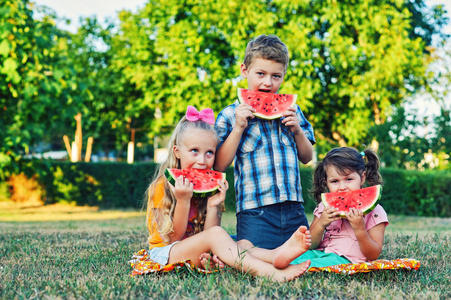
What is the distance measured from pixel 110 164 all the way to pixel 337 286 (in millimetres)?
12317

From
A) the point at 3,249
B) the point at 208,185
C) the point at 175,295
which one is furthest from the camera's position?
the point at 3,249

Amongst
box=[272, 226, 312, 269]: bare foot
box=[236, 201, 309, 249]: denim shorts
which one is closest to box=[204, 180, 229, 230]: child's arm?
box=[236, 201, 309, 249]: denim shorts

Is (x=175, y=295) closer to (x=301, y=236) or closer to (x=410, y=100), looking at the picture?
(x=301, y=236)

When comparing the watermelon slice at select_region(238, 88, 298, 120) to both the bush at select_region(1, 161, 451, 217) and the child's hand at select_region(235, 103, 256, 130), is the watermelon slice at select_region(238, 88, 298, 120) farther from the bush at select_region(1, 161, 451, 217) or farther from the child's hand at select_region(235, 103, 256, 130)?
the bush at select_region(1, 161, 451, 217)

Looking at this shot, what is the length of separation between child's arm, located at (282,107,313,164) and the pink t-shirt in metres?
0.48

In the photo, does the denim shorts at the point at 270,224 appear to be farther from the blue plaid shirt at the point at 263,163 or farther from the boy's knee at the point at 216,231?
the boy's knee at the point at 216,231

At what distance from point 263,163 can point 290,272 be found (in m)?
1.04

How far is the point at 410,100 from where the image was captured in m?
15.1

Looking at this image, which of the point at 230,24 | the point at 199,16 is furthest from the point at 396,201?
the point at 199,16

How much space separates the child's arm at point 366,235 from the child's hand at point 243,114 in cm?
106

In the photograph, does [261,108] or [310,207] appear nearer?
[261,108]

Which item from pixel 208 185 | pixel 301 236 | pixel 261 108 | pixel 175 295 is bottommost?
pixel 175 295

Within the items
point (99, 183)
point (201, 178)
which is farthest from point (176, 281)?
point (99, 183)

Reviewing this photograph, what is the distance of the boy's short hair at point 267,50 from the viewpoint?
3566 millimetres
